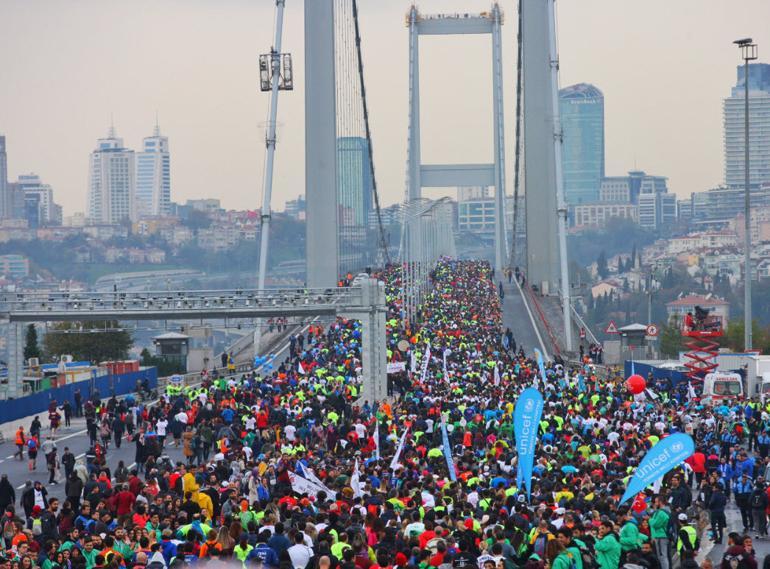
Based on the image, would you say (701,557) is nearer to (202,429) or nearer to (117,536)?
(117,536)

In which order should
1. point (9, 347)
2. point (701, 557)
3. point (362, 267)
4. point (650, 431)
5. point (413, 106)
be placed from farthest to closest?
1. point (413, 106)
2. point (362, 267)
3. point (9, 347)
4. point (650, 431)
5. point (701, 557)

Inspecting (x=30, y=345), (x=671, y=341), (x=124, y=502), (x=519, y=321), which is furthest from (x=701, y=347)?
(x=671, y=341)

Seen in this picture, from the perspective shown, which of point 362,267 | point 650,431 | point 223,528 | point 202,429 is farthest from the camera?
point 362,267

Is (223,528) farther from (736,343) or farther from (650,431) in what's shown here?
(736,343)

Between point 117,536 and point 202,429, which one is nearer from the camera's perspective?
point 117,536

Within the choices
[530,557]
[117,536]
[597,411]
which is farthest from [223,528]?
[597,411]

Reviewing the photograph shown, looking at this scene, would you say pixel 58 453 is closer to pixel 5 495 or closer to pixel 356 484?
pixel 5 495

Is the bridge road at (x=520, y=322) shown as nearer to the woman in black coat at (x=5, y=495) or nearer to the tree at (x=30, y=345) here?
the tree at (x=30, y=345)

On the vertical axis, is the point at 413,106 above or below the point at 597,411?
above
